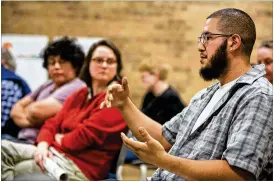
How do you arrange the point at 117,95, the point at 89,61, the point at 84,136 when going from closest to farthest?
1. the point at 117,95
2. the point at 84,136
3. the point at 89,61

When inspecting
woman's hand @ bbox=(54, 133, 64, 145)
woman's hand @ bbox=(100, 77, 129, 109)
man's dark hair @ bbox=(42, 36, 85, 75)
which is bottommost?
woman's hand @ bbox=(54, 133, 64, 145)

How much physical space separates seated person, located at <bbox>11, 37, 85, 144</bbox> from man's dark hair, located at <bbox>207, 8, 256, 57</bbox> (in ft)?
4.79

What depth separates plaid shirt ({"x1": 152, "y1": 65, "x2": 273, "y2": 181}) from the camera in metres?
1.47

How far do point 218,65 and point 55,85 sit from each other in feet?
5.71

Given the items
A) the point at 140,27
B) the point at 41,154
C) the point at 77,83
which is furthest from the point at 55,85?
the point at 140,27

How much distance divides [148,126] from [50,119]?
0.93 meters

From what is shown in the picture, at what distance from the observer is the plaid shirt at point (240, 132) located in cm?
147

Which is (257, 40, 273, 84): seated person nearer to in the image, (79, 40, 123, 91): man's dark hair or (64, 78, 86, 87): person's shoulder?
(79, 40, 123, 91): man's dark hair

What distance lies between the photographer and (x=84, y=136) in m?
2.45

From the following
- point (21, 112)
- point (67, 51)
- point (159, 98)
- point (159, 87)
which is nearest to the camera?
point (67, 51)

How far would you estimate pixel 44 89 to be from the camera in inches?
131

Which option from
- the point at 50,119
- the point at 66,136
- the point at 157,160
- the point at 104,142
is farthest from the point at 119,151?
the point at 157,160

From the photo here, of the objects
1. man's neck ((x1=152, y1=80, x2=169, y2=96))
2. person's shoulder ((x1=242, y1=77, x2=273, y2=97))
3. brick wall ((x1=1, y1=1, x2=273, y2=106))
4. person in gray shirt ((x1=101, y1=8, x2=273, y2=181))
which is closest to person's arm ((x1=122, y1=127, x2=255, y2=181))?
person in gray shirt ((x1=101, y1=8, x2=273, y2=181))

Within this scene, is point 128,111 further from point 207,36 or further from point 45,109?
point 45,109
